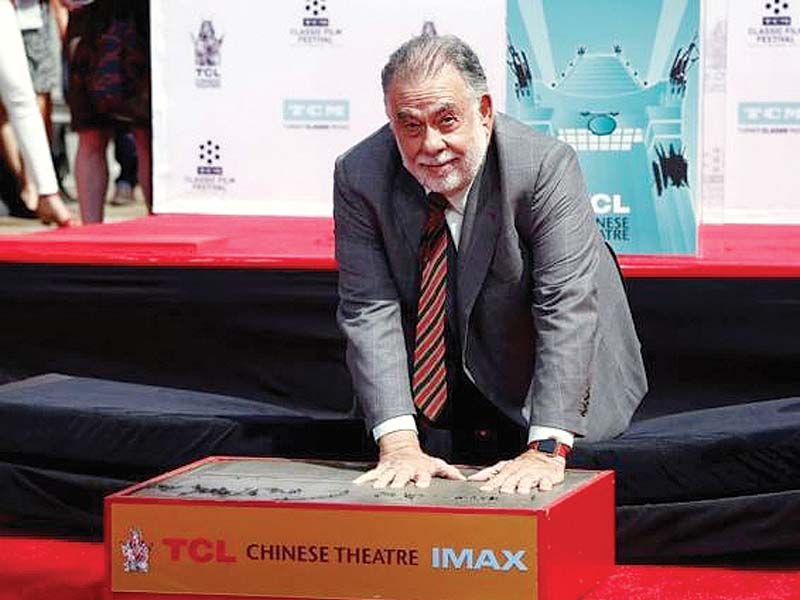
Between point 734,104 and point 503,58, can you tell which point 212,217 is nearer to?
point 503,58

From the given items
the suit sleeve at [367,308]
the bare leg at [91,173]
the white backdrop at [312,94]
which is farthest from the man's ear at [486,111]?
the bare leg at [91,173]

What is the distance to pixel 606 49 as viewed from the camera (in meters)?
3.75

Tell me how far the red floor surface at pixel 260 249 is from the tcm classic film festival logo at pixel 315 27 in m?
0.54

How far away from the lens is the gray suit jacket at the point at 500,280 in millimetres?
3025

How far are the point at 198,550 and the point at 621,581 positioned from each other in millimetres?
860

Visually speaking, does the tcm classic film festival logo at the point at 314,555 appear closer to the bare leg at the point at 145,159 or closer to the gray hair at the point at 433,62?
the gray hair at the point at 433,62

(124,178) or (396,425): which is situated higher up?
(124,178)

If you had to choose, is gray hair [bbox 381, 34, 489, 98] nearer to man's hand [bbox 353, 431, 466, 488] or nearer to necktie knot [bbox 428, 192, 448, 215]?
necktie knot [bbox 428, 192, 448, 215]

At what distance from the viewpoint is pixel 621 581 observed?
3240mm

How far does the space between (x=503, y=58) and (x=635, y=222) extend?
2.96ft

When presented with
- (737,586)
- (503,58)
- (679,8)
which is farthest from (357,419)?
(503,58)

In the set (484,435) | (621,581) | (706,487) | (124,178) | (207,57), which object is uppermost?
(207,57)

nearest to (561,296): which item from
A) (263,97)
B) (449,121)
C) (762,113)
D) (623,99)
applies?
(449,121)

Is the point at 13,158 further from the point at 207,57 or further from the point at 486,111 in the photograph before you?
the point at 486,111
